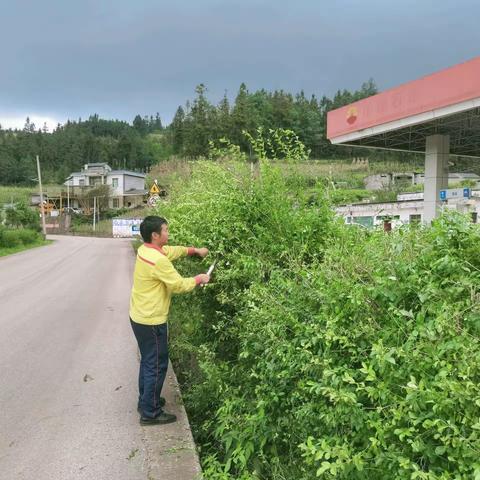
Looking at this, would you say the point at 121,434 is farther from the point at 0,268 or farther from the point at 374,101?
the point at 374,101

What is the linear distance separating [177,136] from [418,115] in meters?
72.2

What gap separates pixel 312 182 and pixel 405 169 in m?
76.5

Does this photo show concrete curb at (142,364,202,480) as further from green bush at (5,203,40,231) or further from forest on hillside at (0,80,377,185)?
forest on hillside at (0,80,377,185)

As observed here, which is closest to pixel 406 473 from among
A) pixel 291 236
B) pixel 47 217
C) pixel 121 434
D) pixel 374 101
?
pixel 291 236

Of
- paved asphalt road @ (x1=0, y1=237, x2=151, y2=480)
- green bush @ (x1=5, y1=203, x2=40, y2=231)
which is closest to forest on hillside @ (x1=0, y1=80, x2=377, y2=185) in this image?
green bush @ (x1=5, y1=203, x2=40, y2=231)

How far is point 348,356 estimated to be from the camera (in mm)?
2424

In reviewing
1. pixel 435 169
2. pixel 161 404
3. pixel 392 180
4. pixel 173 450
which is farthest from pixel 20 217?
pixel 173 450

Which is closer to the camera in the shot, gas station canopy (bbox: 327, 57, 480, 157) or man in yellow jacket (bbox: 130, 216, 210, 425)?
man in yellow jacket (bbox: 130, 216, 210, 425)

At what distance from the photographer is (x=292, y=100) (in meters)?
108

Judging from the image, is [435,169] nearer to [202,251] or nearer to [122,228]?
[202,251]

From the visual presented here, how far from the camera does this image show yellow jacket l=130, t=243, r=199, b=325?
163 inches

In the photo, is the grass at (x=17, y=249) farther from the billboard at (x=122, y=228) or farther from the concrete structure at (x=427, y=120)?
the concrete structure at (x=427, y=120)

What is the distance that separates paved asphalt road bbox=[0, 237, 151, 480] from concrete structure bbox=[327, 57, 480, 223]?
1652 cm

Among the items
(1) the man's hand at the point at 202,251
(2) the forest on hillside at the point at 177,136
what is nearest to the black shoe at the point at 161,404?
(1) the man's hand at the point at 202,251
